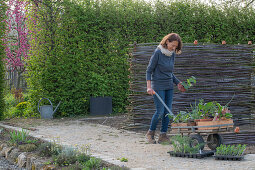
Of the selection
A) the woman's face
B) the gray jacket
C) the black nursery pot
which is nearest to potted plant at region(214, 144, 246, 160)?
the gray jacket

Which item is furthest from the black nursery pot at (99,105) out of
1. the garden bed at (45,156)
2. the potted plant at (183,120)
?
the potted plant at (183,120)

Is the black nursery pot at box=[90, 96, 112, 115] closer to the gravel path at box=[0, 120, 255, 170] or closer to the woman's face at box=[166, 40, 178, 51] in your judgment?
the gravel path at box=[0, 120, 255, 170]

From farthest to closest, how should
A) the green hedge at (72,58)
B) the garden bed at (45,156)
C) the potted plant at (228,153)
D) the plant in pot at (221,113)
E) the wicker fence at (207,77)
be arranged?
the green hedge at (72,58), the wicker fence at (207,77), the plant in pot at (221,113), the potted plant at (228,153), the garden bed at (45,156)

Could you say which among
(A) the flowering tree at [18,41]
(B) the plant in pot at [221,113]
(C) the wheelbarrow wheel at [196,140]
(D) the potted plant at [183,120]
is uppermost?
(A) the flowering tree at [18,41]

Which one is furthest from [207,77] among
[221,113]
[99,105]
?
[99,105]

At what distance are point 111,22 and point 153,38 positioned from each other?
1208 mm

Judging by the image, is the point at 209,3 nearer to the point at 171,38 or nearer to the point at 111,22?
the point at 111,22

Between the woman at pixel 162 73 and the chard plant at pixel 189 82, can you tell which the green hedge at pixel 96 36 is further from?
the chard plant at pixel 189 82

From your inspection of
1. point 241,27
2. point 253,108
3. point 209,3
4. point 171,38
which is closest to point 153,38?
point 209,3

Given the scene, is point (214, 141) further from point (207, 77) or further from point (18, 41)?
point (18, 41)

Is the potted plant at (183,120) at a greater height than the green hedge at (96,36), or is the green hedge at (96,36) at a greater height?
the green hedge at (96,36)

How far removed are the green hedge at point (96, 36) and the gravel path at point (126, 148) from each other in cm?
160

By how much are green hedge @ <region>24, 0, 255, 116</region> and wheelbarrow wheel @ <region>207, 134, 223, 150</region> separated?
4.83 metres

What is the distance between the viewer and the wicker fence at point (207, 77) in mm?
6449
